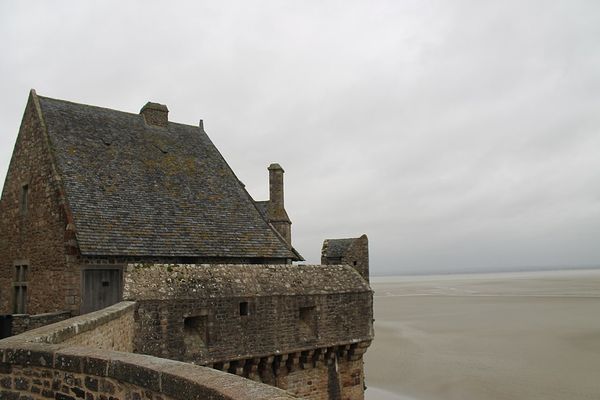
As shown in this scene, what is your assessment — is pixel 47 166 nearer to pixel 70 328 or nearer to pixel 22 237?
pixel 22 237

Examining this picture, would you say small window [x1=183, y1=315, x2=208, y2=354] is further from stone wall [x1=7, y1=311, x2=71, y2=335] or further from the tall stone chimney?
the tall stone chimney

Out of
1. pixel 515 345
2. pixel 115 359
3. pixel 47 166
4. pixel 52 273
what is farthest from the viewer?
pixel 515 345

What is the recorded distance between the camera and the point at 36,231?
49.6ft

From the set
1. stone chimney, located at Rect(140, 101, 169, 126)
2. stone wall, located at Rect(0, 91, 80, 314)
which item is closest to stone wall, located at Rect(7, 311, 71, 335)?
stone wall, located at Rect(0, 91, 80, 314)

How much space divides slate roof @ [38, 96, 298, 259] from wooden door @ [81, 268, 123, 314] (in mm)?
779

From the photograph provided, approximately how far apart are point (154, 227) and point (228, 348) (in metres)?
5.35

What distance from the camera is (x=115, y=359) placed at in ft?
16.1

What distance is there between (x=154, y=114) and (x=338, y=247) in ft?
32.1

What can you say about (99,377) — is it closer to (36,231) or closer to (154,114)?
(36,231)

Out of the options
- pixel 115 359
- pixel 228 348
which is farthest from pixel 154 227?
pixel 115 359

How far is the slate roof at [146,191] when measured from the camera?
14414mm

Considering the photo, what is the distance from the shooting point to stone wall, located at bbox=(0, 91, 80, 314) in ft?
44.9

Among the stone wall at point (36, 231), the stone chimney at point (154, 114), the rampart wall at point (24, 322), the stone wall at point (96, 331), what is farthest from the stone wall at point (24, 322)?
the stone chimney at point (154, 114)

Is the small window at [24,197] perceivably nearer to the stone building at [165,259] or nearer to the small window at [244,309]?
the stone building at [165,259]
